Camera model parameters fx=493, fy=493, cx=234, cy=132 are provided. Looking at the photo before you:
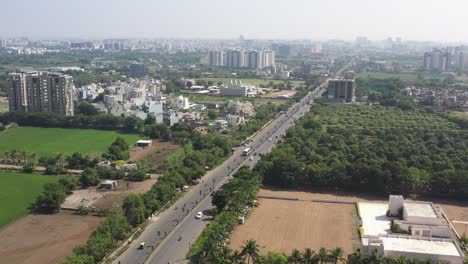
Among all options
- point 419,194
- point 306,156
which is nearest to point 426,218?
point 419,194

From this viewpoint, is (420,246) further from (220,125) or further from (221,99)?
(221,99)

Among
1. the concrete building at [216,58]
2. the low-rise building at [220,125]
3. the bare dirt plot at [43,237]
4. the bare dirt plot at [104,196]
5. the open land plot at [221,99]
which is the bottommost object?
the bare dirt plot at [43,237]

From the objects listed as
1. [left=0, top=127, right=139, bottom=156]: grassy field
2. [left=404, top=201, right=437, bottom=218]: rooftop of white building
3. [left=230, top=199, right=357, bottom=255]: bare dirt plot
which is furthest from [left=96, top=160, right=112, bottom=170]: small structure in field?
[left=404, top=201, right=437, bottom=218]: rooftop of white building

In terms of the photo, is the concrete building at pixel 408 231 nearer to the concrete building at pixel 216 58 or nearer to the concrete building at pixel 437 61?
the concrete building at pixel 437 61

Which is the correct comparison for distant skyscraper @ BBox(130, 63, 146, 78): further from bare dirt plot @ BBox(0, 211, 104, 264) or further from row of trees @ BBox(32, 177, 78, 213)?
bare dirt plot @ BBox(0, 211, 104, 264)

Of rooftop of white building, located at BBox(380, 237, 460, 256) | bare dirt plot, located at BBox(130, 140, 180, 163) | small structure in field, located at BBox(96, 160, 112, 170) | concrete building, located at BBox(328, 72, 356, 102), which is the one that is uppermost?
concrete building, located at BBox(328, 72, 356, 102)

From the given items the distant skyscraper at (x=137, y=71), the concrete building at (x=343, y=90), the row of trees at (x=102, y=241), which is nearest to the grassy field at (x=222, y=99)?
the concrete building at (x=343, y=90)
